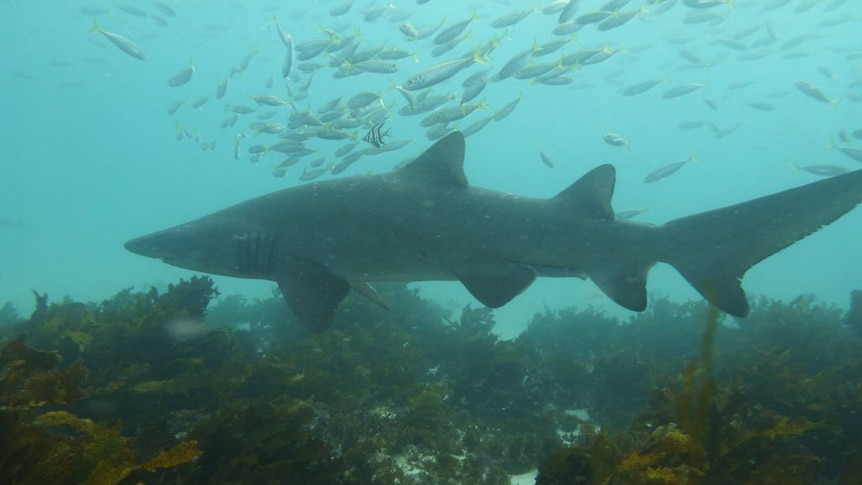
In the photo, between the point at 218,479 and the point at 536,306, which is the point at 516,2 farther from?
the point at 218,479

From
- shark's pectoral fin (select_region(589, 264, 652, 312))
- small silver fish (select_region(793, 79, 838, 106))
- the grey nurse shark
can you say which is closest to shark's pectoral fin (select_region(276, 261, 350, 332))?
the grey nurse shark

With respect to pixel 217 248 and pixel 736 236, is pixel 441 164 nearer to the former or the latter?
pixel 217 248

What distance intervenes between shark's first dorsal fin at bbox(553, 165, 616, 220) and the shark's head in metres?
3.02

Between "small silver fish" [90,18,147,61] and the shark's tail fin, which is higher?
"small silver fish" [90,18,147,61]

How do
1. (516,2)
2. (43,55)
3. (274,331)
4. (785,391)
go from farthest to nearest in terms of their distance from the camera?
(43,55), (516,2), (274,331), (785,391)

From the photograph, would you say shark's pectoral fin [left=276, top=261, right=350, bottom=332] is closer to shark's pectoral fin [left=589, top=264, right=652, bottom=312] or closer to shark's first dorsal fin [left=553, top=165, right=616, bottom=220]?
shark's first dorsal fin [left=553, top=165, right=616, bottom=220]

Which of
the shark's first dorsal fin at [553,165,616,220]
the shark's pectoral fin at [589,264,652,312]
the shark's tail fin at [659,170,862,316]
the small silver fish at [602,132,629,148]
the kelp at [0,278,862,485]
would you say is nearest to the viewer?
the kelp at [0,278,862,485]

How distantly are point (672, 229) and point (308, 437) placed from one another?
11.6 ft

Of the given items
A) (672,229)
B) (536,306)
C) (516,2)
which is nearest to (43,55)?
(516,2)

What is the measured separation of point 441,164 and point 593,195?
60.1 inches

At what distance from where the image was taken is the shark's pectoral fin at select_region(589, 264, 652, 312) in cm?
416

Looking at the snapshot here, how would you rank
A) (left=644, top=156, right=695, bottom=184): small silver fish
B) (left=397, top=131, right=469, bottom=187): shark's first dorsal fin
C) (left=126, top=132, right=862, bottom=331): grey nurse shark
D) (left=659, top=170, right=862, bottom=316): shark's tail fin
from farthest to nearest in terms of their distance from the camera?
(left=644, top=156, right=695, bottom=184): small silver fish, (left=397, top=131, right=469, bottom=187): shark's first dorsal fin, (left=126, top=132, right=862, bottom=331): grey nurse shark, (left=659, top=170, right=862, bottom=316): shark's tail fin

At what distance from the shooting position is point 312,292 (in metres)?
Answer: 4.52

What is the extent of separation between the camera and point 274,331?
376 inches
